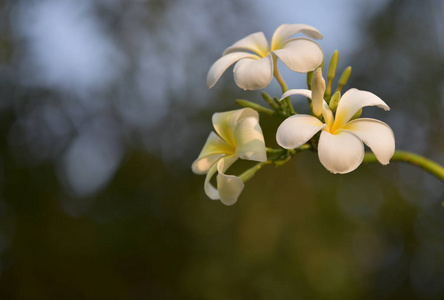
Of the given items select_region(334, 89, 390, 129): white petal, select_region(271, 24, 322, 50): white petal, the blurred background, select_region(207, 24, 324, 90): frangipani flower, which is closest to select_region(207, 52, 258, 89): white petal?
select_region(207, 24, 324, 90): frangipani flower

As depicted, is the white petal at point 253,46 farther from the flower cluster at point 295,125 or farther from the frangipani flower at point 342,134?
the frangipani flower at point 342,134

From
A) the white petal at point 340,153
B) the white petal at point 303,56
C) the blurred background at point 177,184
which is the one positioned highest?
the white petal at point 303,56

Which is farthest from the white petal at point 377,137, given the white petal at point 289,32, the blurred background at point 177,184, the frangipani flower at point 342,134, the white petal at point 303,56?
the blurred background at point 177,184

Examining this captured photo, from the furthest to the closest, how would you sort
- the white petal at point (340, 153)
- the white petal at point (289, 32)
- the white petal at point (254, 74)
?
the white petal at point (289, 32)
the white petal at point (254, 74)
the white petal at point (340, 153)

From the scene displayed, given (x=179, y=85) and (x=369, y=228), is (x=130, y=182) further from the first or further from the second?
(x=369, y=228)

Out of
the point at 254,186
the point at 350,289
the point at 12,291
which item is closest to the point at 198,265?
the point at 254,186

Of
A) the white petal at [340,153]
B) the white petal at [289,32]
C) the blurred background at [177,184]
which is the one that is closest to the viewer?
the white petal at [340,153]

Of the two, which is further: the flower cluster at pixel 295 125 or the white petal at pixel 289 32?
the white petal at pixel 289 32
